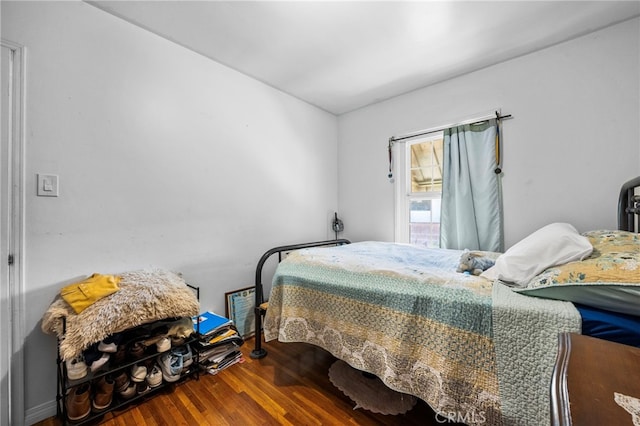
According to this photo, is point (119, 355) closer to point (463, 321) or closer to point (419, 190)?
point (463, 321)

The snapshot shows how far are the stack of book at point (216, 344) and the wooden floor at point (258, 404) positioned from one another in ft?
0.23

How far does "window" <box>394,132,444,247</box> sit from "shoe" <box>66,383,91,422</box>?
2.72 metres

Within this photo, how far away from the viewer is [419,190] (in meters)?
2.86

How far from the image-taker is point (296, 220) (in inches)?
114

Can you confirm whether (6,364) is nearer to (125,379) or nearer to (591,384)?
(125,379)

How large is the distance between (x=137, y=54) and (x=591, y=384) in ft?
8.61

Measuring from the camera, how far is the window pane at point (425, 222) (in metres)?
2.72

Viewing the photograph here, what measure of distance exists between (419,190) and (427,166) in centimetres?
28

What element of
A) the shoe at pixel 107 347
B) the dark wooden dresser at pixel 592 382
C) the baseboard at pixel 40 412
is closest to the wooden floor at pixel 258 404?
the baseboard at pixel 40 412

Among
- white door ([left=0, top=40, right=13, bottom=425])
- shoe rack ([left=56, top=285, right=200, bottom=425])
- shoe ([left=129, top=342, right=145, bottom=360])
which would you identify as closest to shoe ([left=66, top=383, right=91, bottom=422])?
shoe rack ([left=56, top=285, right=200, bottom=425])

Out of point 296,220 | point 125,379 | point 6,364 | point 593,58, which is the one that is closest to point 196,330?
point 125,379

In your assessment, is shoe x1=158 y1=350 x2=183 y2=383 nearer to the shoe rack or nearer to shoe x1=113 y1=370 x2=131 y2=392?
the shoe rack

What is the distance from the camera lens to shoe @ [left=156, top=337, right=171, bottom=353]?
151 centimetres

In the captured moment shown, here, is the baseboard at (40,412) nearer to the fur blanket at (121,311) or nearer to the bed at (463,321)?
the fur blanket at (121,311)
